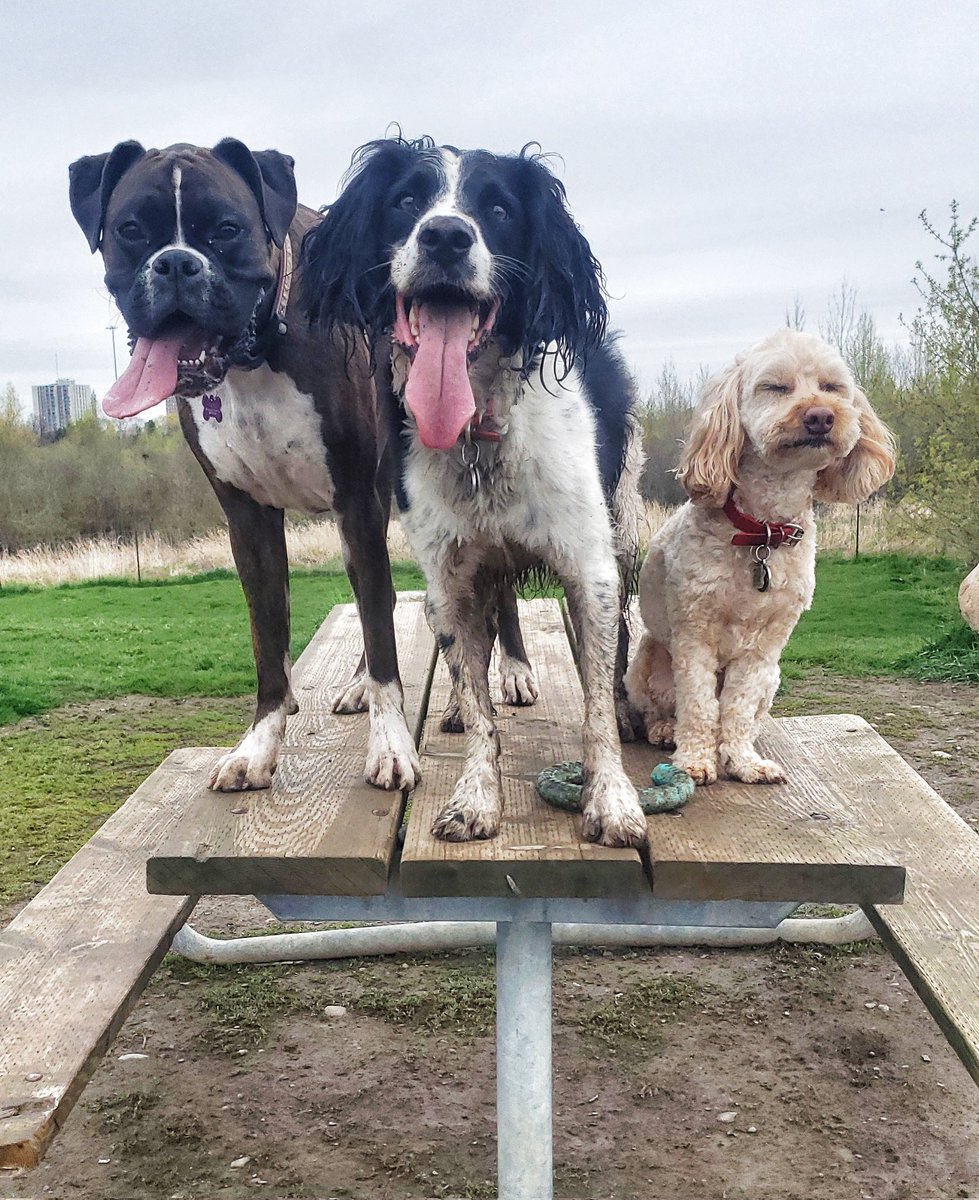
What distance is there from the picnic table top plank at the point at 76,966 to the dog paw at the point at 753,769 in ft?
4.02

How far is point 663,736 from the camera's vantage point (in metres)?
2.87

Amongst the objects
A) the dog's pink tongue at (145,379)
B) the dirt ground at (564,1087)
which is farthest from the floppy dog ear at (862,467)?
the dirt ground at (564,1087)

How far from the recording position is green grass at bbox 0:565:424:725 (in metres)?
7.53

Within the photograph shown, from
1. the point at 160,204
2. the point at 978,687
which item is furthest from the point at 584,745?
the point at 978,687

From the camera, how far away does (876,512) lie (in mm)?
11883

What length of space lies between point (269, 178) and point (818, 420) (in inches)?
49.9

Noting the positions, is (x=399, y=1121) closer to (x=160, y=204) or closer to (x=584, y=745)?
(x=584, y=745)

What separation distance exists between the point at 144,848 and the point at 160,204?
1.43 m

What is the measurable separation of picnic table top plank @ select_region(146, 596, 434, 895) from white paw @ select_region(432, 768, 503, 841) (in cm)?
11

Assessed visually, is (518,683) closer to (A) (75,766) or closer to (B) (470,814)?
(B) (470,814)

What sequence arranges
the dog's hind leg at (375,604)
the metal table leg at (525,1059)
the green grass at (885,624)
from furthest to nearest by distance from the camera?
the green grass at (885,624) → the dog's hind leg at (375,604) → the metal table leg at (525,1059)

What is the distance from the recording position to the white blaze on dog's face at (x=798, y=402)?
2420 mm

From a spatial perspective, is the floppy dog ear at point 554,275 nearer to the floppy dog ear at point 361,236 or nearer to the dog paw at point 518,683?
the floppy dog ear at point 361,236

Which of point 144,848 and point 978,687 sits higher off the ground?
point 144,848
